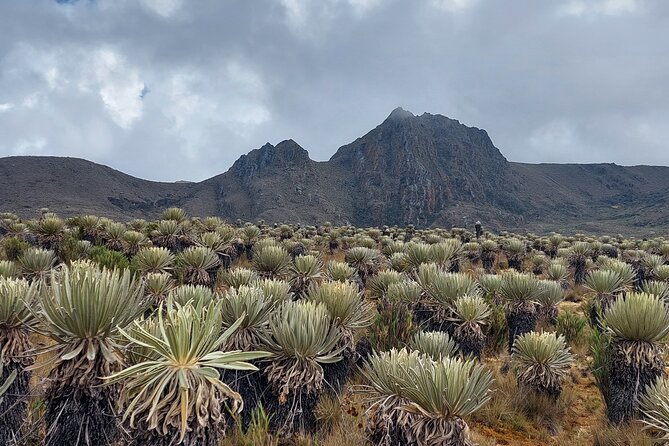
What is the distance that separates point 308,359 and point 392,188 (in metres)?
98.9

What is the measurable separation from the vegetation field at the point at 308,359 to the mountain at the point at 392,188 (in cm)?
4652

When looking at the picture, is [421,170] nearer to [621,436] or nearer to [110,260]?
[110,260]

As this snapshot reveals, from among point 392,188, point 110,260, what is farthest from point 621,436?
point 392,188

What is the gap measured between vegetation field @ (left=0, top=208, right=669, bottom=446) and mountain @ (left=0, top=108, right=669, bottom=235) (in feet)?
153

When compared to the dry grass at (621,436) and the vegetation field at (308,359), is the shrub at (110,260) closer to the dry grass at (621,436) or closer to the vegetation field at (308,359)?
the vegetation field at (308,359)

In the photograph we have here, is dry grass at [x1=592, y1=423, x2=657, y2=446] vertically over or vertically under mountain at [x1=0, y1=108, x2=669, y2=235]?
under

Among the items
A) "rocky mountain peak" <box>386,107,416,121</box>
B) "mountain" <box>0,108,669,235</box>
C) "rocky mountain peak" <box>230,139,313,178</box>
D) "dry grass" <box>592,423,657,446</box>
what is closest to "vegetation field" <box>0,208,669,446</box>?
"dry grass" <box>592,423,657,446</box>

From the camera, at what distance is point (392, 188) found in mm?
101375

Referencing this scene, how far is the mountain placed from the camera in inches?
2422

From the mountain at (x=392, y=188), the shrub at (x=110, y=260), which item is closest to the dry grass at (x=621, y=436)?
the shrub at (x=110, y=260)

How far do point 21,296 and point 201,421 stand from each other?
2084mm

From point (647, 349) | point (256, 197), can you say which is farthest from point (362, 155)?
point (647, 349)

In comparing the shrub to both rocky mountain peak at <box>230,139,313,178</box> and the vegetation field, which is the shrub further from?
rocky mountain peak at <box>230,139,313,178</box>

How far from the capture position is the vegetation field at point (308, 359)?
279 centimetres
